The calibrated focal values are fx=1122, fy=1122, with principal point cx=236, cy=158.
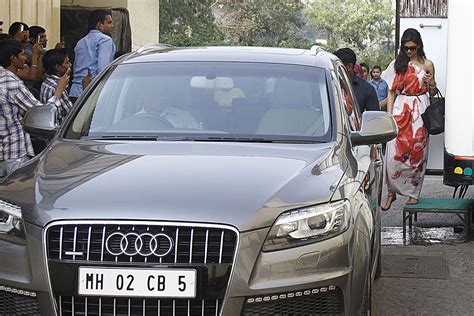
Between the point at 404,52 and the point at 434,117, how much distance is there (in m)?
0.76

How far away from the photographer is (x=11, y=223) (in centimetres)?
517

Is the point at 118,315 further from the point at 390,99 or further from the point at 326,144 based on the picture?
the point at 390,99

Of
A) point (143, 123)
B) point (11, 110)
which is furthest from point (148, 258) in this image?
point (11, 110)

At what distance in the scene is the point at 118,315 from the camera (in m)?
4.91

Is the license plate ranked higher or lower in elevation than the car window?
lower

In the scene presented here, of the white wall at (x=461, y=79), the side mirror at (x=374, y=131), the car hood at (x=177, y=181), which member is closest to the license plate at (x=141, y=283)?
the car hood at (x=177, y=181)

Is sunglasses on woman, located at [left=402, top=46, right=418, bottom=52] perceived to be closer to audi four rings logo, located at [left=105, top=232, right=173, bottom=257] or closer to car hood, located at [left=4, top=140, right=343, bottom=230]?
car hood, located at [left=4, top=140, right=343, bottom=230]

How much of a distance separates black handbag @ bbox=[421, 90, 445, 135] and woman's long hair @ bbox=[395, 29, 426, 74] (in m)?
0.48

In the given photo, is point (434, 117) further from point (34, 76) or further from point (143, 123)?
point (143, 123)

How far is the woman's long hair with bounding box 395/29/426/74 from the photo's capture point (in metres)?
11.4

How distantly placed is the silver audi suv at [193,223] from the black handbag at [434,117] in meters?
5.18

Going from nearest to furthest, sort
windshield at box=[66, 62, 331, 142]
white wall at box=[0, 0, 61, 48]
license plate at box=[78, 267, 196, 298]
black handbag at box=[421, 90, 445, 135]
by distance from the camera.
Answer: license plate at box=[78, 267, 196, 298] < windshield at box=[66, 62, 331, 142] < black handbag at box=[421, 90, 445, 135] < white wall at box=[0, 0, 61, 48]

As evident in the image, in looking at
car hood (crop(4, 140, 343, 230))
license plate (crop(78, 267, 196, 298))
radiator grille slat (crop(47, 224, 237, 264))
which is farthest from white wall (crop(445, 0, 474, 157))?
license plate (crop(78, 267, 196, 298))

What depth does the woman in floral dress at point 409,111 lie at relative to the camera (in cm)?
1150
